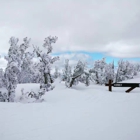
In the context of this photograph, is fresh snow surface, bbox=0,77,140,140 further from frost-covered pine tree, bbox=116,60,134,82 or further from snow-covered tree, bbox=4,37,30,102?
frost-covered pine tree, bbox=116,60,134,82

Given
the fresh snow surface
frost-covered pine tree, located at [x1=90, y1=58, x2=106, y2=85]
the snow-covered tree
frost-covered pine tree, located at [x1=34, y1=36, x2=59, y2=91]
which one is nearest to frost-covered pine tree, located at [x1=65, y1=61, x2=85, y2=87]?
frost-covered pine tree, located at [x1=34, y1=36, x2=59, y2=91]

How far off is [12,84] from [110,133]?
401 inches

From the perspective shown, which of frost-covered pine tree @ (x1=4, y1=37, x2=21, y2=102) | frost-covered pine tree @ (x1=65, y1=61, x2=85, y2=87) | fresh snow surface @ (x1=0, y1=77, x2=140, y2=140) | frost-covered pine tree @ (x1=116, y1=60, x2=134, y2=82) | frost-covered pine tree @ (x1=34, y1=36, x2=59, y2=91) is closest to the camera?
fresh snow surface @ (x1=0, y1=77, x2=140, y2=140)

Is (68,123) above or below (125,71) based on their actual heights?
below

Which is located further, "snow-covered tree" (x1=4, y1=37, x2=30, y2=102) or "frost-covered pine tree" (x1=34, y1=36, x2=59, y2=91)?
"frost-covered pine tree" (x1=34, y1=36, x2=59, y2=91)

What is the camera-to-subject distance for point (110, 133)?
18.8 ft

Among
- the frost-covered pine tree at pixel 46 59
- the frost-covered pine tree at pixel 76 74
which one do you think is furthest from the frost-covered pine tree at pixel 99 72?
the frost-covered pine tree at pixel 46 59

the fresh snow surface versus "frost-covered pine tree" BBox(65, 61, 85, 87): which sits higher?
"frost-covered pine tree" BBox(65, 61, 85, 87)

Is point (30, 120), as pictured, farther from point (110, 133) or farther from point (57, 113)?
point (110, 133)

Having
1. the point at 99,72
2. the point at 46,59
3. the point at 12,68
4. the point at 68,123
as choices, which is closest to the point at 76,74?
the point at 46,59

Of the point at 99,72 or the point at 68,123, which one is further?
the point at 99,72

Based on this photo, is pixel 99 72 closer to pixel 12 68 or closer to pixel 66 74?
pixel 66 74

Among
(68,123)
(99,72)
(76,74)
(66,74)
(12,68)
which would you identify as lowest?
(68,123)

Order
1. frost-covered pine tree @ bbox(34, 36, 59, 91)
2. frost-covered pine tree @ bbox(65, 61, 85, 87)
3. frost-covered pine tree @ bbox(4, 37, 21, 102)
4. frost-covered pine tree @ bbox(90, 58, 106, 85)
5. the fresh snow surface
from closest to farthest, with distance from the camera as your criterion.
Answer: the fresh snow surface → frost-covered pine tree @ bbox(4, 37, 21, 102) → frost-covered pine tree @ bbox(34, 36, 59, 91) → frost-covered pine tree @ bbox(65, 61, 85, 87) → frost-covered pine tree @ bbox(90, 58, 106, 85)
